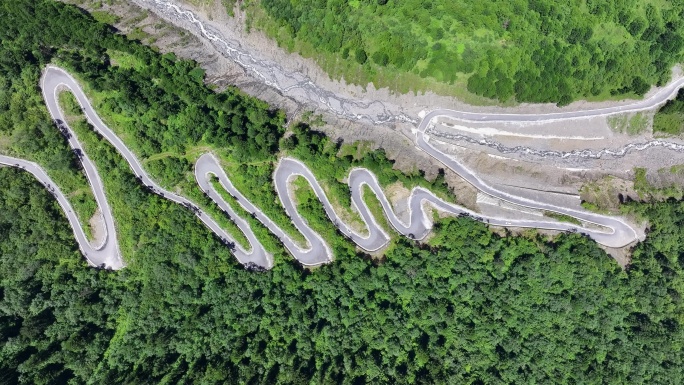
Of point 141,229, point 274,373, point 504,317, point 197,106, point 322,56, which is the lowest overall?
point 274,373

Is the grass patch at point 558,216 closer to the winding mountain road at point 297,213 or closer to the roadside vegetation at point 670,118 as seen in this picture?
the winding mountain road at point 297,213

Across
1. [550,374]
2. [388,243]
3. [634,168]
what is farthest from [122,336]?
[634,168]

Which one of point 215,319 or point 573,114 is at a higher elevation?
point 573,114

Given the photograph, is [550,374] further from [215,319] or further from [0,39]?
[0,39]

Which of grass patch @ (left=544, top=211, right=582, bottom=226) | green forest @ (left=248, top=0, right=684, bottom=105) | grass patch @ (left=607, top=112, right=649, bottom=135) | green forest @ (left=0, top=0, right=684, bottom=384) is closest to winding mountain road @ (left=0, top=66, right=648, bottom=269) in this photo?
grass patch @ (left=544, top=211, right=582, bottom=226)

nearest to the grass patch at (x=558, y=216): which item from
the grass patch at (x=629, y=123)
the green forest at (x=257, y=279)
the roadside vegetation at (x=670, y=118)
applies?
the green forest at (x=257, y=279)

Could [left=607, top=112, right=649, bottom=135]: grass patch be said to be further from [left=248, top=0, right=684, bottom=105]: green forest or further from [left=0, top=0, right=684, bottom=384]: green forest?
[left=0, top=0, right=684, bottom=384]: green forest
